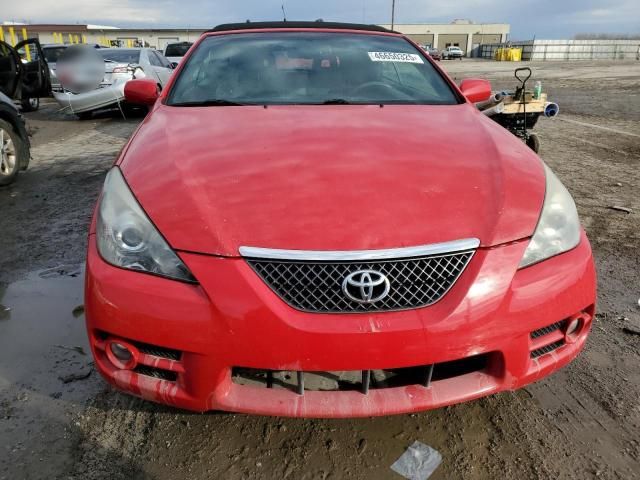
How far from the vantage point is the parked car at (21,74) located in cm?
681

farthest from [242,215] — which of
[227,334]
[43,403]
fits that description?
[43,403]

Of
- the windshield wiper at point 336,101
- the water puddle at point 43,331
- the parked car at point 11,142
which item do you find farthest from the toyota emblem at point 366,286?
the parked car at point 11,142

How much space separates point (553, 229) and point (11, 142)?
5534mm

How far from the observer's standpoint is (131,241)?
1.60m

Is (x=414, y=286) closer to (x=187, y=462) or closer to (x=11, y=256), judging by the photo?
(x=187, y=462)

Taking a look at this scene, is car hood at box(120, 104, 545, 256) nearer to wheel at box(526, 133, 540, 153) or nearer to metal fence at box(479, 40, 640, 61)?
wheel at box(526, 133, 540, 153)

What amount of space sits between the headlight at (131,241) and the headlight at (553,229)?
42.6 inches

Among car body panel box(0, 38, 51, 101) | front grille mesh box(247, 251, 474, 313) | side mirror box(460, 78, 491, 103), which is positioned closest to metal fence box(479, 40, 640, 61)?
car body panel box(0, 38, 51, 101)

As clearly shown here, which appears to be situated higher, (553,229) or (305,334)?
(553,229)

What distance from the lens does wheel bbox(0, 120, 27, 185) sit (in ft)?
16.9

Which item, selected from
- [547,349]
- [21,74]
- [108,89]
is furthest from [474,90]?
[108,89]

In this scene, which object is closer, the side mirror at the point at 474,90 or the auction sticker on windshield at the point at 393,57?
the auction sticker on windshield at the point at 393,57

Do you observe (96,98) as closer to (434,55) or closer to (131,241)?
(131,241)

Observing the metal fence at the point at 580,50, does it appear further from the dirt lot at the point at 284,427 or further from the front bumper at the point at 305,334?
the front bumper at the point at 305,334
